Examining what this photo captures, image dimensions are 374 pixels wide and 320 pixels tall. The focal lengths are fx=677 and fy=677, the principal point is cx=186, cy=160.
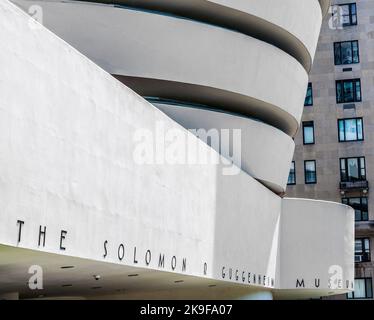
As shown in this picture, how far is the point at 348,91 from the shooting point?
48.8 metres

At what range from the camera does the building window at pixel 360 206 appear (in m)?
47.3

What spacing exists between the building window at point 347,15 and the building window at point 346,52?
141 centimetres

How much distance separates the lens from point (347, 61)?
49219 millimetres

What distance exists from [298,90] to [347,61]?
1030 inches

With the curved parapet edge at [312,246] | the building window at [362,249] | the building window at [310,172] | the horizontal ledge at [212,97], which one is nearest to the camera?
the horizontal ledge at [212,97]

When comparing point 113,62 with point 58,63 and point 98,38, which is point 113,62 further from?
point 58,63

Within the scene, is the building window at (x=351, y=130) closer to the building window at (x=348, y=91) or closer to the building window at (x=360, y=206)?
the building window at (x=348, y=91)

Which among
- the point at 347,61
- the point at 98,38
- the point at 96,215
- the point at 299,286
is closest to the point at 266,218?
the point at 299,286

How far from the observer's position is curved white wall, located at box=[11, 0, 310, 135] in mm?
17375

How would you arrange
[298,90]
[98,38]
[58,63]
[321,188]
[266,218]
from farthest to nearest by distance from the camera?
1. [321,188]
2. [298,90]
3. [266,218]
4. [98,38]
5. [58,63]

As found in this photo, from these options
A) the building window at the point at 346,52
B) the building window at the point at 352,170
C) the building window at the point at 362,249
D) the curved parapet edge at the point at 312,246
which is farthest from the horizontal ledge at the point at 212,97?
the building window at the point at 346,52

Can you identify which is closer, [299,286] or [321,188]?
[299,286]

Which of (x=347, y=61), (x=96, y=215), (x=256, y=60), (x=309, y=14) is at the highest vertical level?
(x=347, y=61)

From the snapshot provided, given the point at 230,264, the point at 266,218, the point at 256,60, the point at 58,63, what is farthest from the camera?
the point at 266,218
